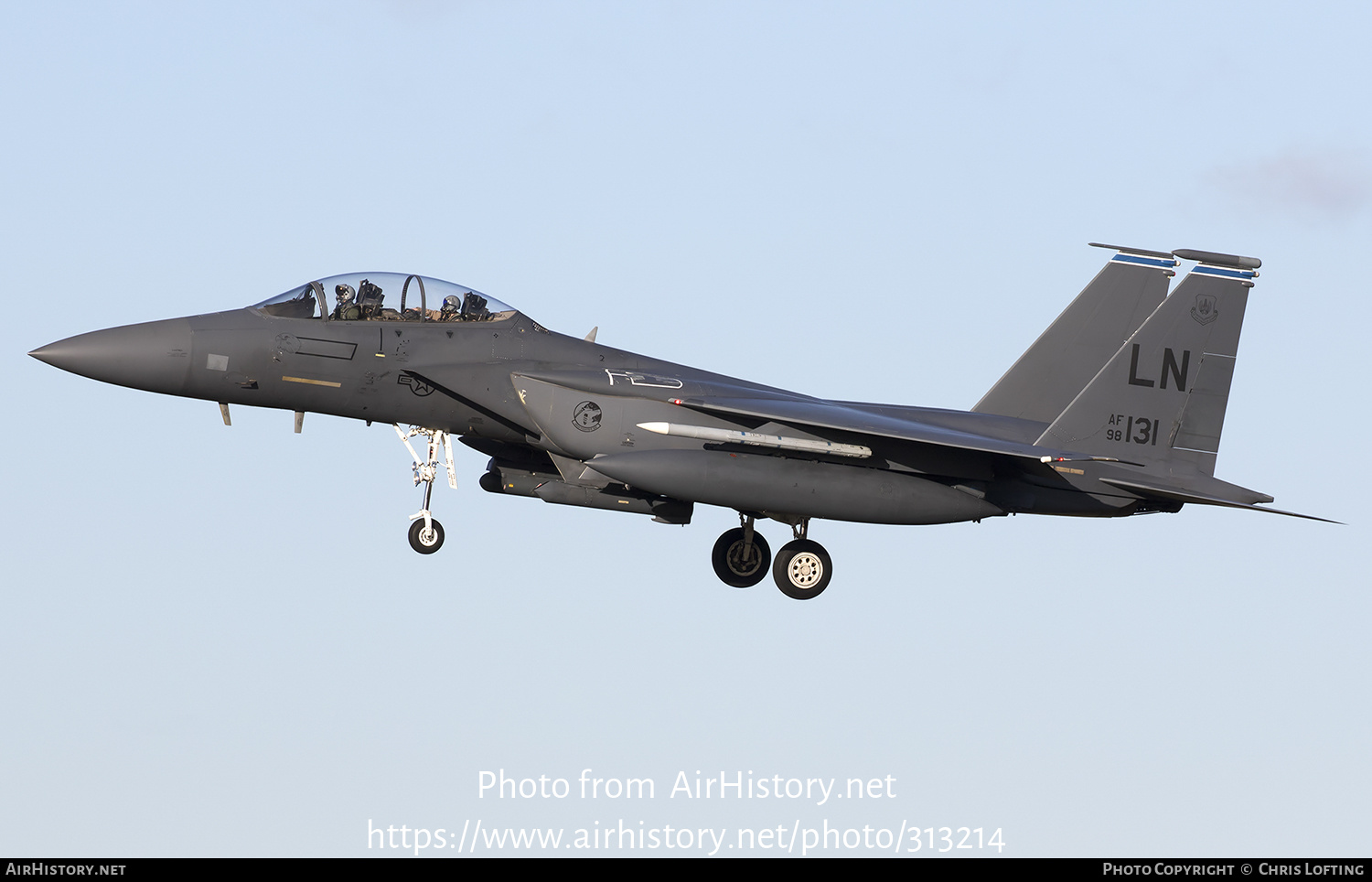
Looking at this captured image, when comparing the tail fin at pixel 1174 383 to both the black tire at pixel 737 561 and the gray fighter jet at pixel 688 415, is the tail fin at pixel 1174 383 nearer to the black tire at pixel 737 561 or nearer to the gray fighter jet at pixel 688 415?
the gray fighter jet at pixel 688 415

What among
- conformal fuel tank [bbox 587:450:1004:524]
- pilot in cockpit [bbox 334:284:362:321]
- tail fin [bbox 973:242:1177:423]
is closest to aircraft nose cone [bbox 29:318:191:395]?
pilot in cockpit [bbox 334:284:362:321]

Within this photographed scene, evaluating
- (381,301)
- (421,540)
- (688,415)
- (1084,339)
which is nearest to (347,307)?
(381,301)

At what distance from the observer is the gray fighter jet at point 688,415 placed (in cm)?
1914

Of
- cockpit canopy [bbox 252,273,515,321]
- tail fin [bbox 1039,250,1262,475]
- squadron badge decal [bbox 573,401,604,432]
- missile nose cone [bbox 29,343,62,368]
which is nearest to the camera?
missile nose cone [bbox 29,343,62,368]

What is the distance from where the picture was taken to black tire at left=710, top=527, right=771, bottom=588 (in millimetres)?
22469

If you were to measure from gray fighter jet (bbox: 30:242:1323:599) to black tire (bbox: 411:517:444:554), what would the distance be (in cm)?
2

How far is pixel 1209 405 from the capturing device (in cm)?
2197

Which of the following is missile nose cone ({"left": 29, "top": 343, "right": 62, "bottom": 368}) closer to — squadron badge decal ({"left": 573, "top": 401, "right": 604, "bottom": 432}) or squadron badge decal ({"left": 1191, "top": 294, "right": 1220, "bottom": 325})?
squadron badge decal ({"left": 573, "top": 401, "right": 604, "bottom": 432})

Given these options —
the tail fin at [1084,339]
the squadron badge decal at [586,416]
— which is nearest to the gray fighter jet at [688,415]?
the squadron badge decal at [586,416]

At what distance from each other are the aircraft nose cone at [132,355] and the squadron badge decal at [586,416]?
13.8 ft

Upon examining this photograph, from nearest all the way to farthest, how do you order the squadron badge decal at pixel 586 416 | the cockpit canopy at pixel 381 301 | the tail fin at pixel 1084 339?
the cockpit canopy at pixel 381 301, the squadron badge decal at pixel 586 416, the tail fin at pixel 1084 339

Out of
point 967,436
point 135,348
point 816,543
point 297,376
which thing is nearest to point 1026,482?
point 967,436

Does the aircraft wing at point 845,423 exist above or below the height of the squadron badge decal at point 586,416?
above

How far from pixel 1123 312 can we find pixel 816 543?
5.30m
